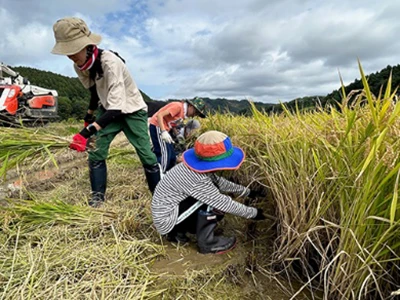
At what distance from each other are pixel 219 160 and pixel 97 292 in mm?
947

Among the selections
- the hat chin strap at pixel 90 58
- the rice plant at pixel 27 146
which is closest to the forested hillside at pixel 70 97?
the hat chin strap at pixel 90 58

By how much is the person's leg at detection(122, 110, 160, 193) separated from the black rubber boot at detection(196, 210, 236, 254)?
3.15 ft

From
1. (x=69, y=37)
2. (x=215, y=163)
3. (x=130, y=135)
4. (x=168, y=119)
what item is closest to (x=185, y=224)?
(x=215, y=163)

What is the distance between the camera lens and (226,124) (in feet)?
11.8

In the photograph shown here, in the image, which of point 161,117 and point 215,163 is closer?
point 215,163

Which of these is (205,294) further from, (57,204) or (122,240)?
(57,204)

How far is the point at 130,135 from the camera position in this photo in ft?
9.33

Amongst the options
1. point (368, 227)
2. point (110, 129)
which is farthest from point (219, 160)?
point (110, 129)

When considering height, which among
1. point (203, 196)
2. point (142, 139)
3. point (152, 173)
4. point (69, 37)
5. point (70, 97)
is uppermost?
point (70, 97)

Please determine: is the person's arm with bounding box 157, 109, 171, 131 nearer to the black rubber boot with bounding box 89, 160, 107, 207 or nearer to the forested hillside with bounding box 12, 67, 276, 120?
the black rubber boot with bounding box 89, 160, 107, 207

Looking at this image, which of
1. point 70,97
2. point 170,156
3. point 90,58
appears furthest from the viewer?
point 70,97

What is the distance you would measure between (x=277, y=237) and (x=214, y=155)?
1.93 feet

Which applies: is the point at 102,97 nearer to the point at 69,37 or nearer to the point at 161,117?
the point at 69,37

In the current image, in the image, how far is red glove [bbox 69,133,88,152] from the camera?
223 cm
